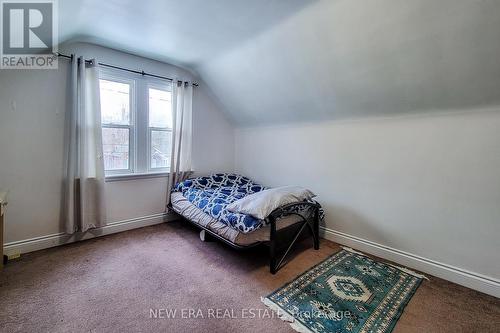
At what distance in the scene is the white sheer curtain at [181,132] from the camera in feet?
11.4

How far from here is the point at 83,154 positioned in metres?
2.72

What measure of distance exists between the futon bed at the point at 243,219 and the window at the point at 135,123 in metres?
0.61

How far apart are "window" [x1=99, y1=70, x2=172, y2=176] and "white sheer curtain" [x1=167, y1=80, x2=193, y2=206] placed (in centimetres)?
14

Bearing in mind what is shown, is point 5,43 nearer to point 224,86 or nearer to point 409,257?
point 224,86

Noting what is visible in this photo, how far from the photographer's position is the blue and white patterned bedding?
7.19 feet

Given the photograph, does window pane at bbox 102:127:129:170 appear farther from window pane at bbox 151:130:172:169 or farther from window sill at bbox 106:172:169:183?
window pane at bbox 151:130:172:169

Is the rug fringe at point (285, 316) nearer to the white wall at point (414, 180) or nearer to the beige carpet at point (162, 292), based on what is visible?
the beige carpet at point (162, 292)

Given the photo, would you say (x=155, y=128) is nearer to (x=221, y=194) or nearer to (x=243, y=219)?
(x=221, y=194)

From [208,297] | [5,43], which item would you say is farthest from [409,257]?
[5,43]

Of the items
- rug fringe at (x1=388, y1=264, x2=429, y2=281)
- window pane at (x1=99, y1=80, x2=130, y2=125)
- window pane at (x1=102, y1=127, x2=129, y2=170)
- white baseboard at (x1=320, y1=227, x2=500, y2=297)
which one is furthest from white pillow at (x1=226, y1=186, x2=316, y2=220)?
window pane at (x1=99, y1=80, x2=130, y2=125)

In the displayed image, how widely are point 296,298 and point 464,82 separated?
223 cm

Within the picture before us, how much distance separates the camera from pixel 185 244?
9.37 ft

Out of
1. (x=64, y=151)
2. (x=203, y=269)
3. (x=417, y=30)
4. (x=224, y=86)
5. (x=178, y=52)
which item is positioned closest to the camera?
(x=417, y=30)

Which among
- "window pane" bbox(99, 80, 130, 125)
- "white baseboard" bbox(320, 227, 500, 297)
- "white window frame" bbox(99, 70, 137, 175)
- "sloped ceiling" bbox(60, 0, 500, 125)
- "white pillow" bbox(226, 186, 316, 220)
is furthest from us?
"white window frame" bbox(99, 70, 137, 175)
